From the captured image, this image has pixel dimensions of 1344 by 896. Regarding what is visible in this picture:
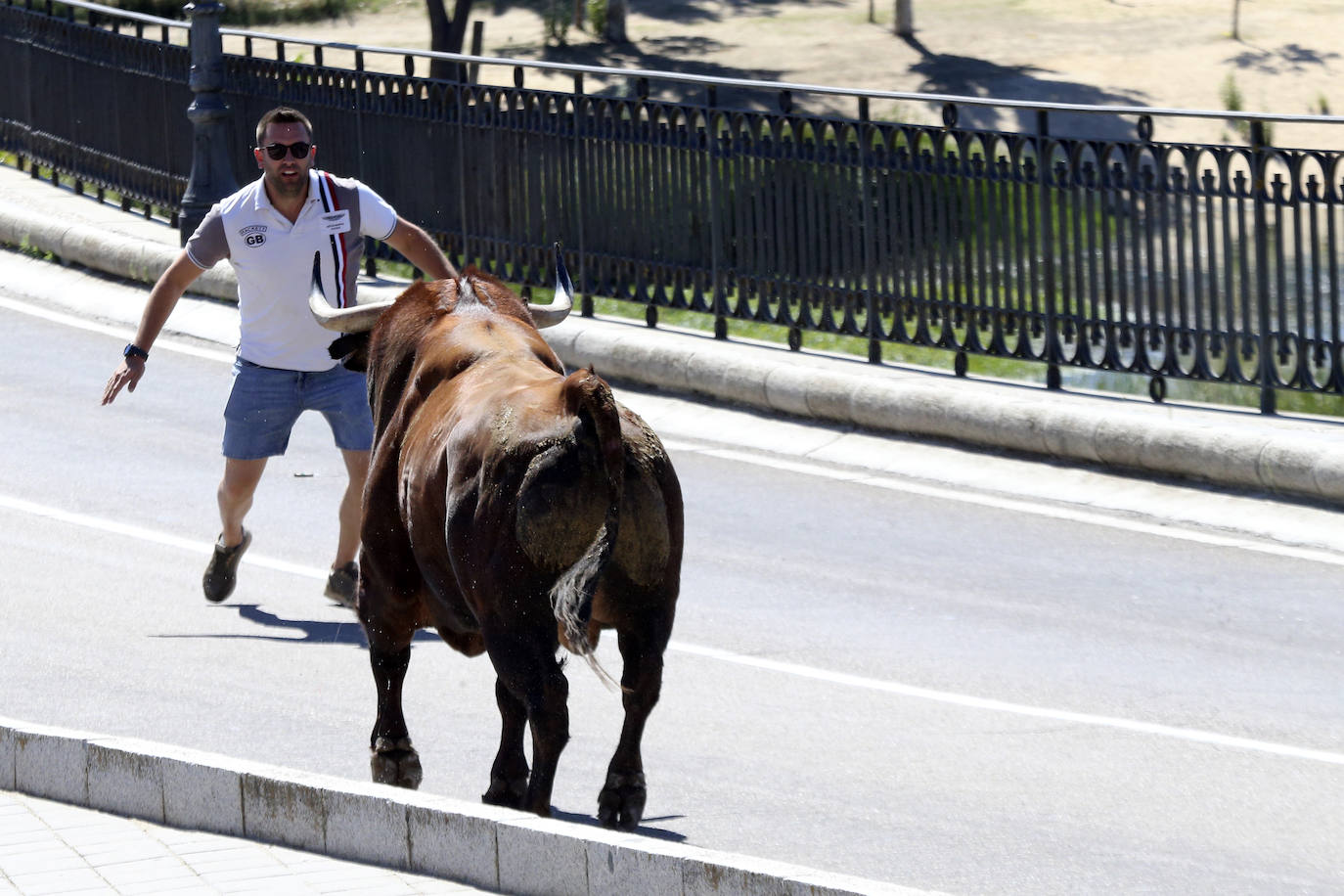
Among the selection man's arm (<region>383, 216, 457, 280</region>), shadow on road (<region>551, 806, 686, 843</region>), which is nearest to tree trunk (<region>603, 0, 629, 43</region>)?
man's arm (<region>383, 216, 457, 280</region>)

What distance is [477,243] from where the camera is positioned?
15.1 meters

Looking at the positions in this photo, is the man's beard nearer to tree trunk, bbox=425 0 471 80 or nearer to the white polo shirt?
the white polo shirt

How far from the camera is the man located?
27.9ft

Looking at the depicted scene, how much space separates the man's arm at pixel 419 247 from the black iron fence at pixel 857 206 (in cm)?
378

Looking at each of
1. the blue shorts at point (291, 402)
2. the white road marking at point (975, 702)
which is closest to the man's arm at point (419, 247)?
the blue shorts at point (291, 402)

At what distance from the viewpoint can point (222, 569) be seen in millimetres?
9305

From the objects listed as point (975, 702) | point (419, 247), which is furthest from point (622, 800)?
point (419, 247)

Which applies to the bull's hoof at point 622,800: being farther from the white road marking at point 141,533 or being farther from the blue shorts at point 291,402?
the white road marking at point 141,533

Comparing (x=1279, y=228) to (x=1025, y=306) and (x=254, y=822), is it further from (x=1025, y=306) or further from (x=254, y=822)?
(x=254, y=822)

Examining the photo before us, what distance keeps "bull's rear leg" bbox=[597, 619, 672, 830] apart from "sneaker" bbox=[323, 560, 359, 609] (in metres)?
3.26

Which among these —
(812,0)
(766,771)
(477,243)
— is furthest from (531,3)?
(766,771)

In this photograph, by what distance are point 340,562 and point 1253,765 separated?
398 centimetres

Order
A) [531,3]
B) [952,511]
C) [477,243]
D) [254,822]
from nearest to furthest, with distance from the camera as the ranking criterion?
[254,822], [952,511], [477,243], [531,3]

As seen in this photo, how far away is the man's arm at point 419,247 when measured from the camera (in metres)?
8.30
